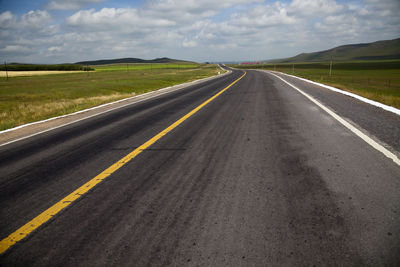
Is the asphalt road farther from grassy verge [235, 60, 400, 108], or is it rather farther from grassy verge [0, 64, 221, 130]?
grassy verge [235, 60, 400, 108]

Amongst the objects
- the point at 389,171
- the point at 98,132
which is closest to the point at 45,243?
the point at 389,171

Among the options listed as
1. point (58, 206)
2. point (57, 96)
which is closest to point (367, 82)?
point (57, 96)

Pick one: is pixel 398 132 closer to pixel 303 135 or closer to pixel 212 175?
pixel 303 135

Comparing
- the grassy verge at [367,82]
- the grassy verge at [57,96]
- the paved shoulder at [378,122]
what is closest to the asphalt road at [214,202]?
the paved shoulder at [378,122]

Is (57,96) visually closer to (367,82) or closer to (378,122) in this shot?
(378,122)

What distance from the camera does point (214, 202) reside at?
8.59 ft

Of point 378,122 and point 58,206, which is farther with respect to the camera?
point 378,122

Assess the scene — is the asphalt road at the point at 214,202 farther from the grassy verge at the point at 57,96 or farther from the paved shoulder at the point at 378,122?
the grassy verge at the point at 57,96

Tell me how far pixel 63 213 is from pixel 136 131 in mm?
3678

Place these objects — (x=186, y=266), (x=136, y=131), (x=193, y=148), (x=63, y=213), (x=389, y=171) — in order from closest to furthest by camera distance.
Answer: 1. (x=186, y=266)
2. (x=63, y=213)
3. (x=389, y=171)
4. (x=193, y=148)
5. (x=136, y=131)

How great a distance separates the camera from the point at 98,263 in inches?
73.7

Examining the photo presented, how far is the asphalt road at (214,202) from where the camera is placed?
6.31 feet

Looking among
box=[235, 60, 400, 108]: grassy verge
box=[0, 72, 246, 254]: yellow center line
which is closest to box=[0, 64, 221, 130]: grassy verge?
box=[0, 72, 246, 254]: yellow center line

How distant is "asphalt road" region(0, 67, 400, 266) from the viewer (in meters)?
1.92
